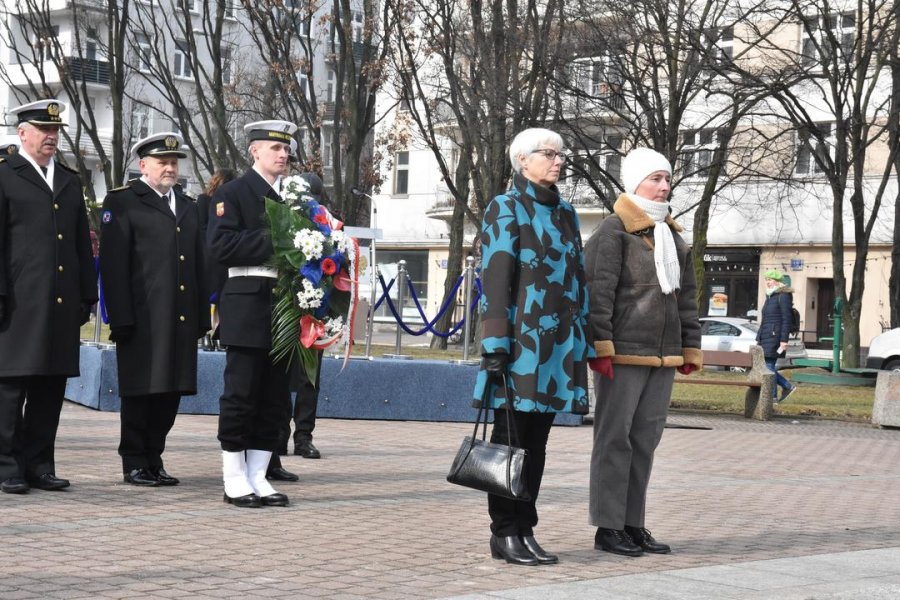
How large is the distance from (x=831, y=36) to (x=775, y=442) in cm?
1208

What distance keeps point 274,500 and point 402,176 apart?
175ft

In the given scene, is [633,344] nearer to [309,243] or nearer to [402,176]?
[309,243]

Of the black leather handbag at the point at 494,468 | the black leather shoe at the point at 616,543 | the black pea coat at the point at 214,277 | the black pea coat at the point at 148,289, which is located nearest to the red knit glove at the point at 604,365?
the black leather handbag at the point at 494,468

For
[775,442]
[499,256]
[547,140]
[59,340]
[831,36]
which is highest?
[831,36]

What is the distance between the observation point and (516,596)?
5727 millimetres

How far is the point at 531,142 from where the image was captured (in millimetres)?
6887

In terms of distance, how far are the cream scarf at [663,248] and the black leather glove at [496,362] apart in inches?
44.5

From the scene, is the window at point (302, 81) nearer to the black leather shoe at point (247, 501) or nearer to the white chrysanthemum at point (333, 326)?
the white chrysanthemum at point (333, 326)

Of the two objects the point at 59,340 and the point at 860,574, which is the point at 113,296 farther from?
the point at 860,574

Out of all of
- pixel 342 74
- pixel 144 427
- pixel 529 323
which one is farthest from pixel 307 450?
pixel 342 74

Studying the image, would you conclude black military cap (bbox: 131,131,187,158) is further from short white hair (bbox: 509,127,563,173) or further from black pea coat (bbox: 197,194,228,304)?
short white hair (bbox: 509,127,563,173)

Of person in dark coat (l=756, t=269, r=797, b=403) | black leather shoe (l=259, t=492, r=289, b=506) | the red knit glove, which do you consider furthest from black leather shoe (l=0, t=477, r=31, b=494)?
person in dark coat (l=756, t=269, r=797, b=403)

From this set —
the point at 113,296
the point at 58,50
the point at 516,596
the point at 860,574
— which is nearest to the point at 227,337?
the point at 113,296

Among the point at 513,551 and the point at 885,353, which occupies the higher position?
the point at 885,353
